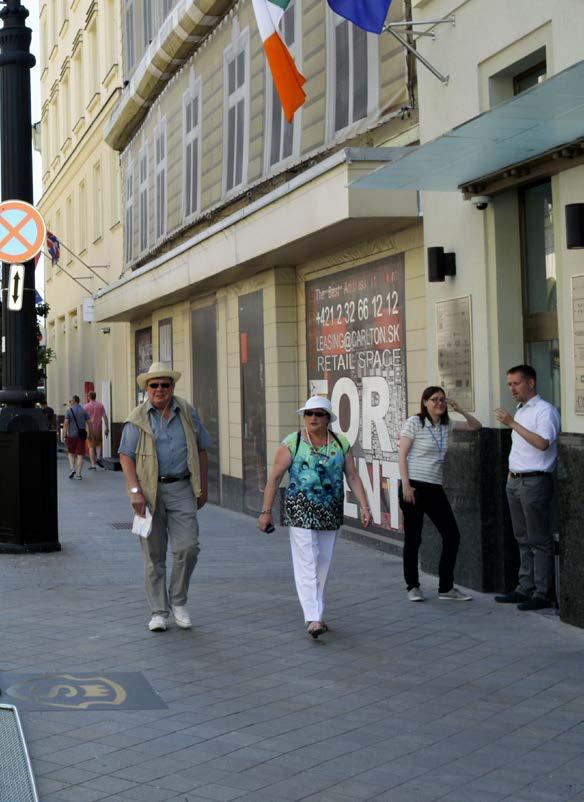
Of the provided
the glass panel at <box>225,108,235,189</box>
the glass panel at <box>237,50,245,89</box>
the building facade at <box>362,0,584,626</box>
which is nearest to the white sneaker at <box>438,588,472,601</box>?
the building facade at <box>362,0,584,626</box>

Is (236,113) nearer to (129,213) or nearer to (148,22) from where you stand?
(148,22)

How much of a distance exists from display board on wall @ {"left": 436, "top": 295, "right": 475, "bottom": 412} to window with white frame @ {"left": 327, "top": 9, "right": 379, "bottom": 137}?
2.38 m

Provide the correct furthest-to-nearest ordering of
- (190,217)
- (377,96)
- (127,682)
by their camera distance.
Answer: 1. (190,217)
2. (377,96)
3. (127,682)

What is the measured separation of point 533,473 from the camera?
350 inches

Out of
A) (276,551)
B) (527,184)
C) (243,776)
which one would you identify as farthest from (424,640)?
(276,551)

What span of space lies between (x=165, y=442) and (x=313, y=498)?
1128mm

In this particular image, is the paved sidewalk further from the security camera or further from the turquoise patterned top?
the security camera

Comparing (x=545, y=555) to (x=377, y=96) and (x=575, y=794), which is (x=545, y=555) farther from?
(x=377, y=96)

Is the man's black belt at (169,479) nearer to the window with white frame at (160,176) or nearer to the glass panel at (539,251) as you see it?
the glass panel at (539,251)

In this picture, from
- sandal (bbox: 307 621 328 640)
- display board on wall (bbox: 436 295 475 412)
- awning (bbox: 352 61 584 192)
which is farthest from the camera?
display board on wall (bbox: 436 295 475 412)

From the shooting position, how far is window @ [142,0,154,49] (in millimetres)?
22203

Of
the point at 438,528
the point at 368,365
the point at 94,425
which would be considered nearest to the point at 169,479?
the point at 438,528

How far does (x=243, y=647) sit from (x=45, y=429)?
5308mm

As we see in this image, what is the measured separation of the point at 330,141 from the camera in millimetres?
12781
